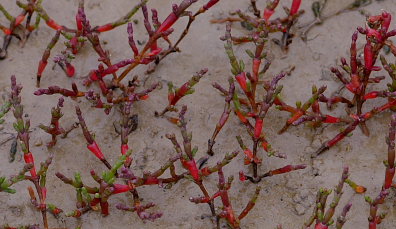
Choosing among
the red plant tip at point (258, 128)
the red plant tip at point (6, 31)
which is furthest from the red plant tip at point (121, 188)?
the red plant tip at point (6, 31)

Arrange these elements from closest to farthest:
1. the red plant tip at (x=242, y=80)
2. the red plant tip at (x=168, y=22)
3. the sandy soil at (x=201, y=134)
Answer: the sandy soil at (x=201, y=134) < the red plant tip at (x=242, y=80) < the red plant tip at (x=168, y=22)

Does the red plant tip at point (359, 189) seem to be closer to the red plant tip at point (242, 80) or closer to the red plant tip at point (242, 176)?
the red plant tip at point (242, 176)

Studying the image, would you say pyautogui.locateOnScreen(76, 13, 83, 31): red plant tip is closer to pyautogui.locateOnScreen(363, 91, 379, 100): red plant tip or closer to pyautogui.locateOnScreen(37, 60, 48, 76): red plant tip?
pyautogui.locateOnScreen(37, 60, 48, 76): red plant tip

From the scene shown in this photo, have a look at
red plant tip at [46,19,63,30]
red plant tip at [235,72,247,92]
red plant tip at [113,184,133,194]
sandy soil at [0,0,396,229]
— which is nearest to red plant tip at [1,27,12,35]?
sandy soil at [0,0,396,229]

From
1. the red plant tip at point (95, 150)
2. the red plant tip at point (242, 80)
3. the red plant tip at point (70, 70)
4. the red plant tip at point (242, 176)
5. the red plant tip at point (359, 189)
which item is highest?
the red plant tip at point (70, 70)

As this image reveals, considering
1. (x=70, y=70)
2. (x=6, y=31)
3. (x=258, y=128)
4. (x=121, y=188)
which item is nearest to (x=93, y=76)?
(x=70, y=70)

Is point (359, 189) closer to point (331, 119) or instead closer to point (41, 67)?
point (331, 119)

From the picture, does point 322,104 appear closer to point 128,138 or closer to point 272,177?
point 272,177
